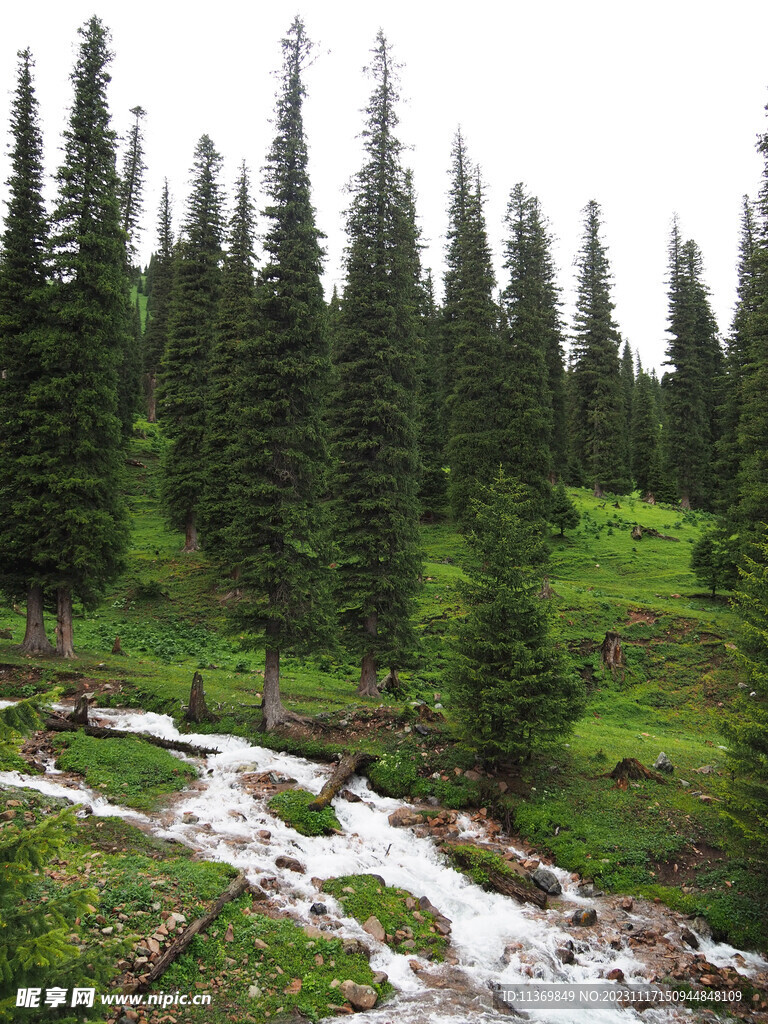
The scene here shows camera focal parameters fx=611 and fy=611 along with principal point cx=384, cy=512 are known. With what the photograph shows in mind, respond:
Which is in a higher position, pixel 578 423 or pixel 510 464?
pixel 578 423

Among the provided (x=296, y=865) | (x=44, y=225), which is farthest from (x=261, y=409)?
(x=44, y=225)

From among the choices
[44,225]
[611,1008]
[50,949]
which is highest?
[44,225]

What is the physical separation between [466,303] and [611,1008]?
35945 mm

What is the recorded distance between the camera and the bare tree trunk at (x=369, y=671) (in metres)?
22.5

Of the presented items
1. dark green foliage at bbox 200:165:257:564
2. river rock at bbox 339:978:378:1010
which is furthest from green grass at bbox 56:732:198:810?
dark green foliage at bbox 200:165:257:564

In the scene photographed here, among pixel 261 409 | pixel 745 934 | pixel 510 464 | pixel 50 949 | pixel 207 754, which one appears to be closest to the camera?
pixel 50 949

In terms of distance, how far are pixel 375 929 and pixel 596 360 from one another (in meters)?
49.8

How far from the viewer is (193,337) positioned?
122 ft

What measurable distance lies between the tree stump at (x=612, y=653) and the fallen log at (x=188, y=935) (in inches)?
810

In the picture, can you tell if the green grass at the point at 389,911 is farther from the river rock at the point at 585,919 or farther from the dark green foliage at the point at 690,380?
the dark green foliage at the point at 690,380

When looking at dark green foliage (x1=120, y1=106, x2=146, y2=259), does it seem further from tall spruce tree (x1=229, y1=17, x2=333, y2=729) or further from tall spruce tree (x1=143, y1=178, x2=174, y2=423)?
tall spruce tree (x1=229, y1=17, x2=333, y2=729)

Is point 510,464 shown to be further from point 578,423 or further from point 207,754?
point 578,423

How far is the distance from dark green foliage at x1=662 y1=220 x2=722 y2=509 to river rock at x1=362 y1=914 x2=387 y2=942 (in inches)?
1968

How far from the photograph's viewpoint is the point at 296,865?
1187 cm
